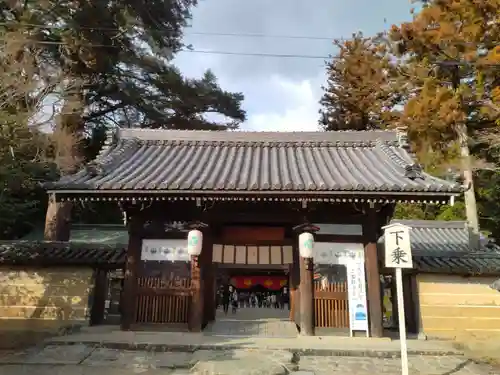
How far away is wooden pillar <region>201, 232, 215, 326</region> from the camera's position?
10.0m

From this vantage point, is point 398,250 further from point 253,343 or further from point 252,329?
point 252,329

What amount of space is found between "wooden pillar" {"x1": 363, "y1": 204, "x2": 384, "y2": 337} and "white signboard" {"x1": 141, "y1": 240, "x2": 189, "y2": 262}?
4.51 m

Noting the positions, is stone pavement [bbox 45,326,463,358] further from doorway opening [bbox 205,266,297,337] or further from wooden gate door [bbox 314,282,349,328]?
doorway opening [bbox 205,266,297,337]

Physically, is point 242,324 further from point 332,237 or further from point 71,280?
point 71,280

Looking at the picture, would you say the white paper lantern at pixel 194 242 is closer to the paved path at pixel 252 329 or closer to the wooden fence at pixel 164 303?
the wooden fence at pixel 164 303

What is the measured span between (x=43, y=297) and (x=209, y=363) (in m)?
6.36

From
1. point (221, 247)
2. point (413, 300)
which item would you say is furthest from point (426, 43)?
point (221, 247)

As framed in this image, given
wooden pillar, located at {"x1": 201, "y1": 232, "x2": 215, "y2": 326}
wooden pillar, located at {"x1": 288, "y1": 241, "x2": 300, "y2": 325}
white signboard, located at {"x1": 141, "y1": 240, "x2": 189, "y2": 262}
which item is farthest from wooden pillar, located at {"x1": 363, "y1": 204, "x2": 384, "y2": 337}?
white signboard, located at {"x1": 141, "y1": 240, "x2": 189, "y2": 262}

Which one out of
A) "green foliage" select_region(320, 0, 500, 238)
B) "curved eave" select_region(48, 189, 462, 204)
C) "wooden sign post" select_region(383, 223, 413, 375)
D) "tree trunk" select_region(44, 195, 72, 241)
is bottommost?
"wooden sign post" select_region(383, 223, 413, 375)

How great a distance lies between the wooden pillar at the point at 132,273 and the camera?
9.59m

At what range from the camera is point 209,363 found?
729 centimetres

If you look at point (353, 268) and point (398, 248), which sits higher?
point (398, 248)

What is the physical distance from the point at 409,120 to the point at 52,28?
1736 centimetres

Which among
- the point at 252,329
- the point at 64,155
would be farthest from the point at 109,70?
the point at 252,329
